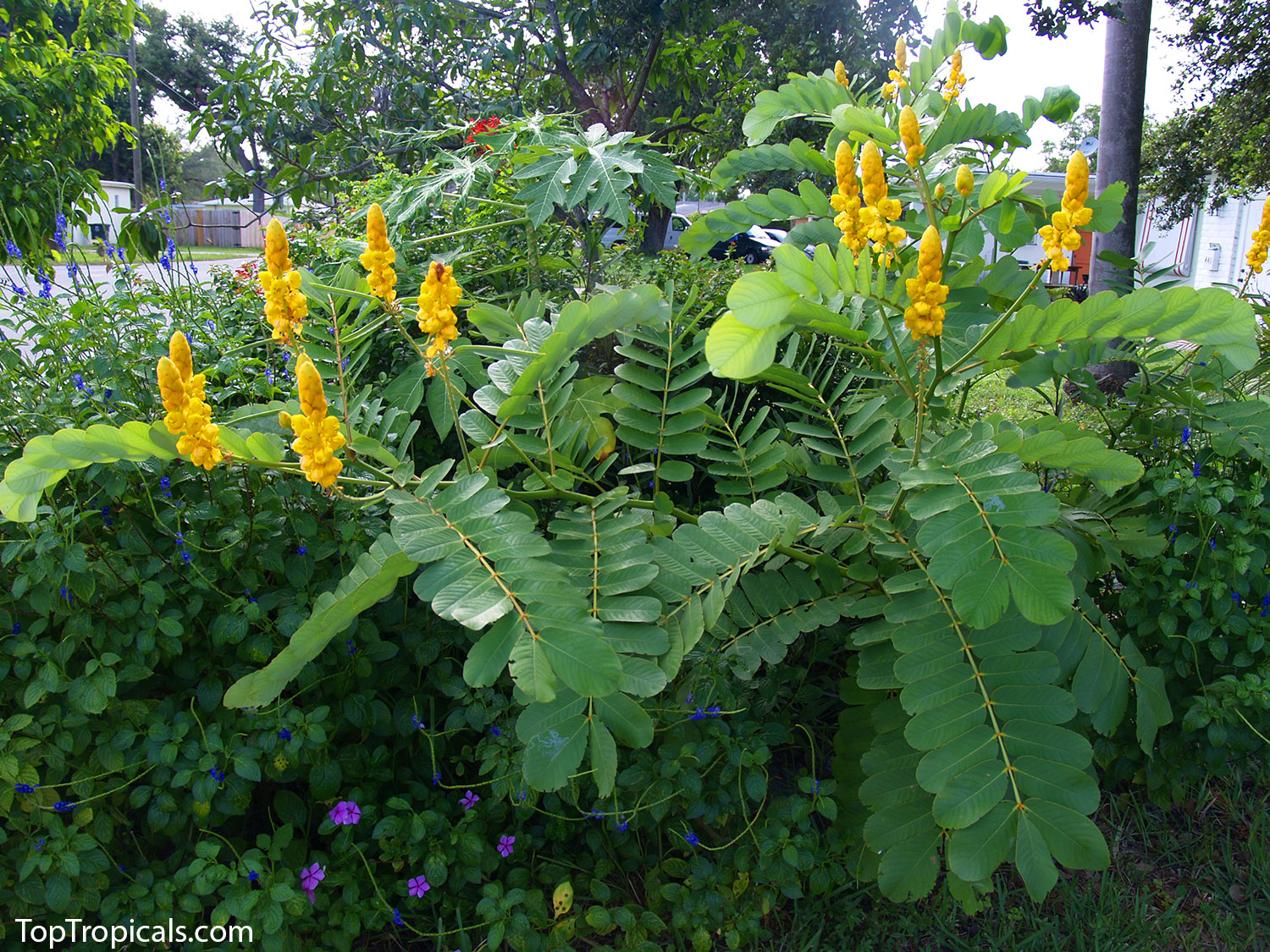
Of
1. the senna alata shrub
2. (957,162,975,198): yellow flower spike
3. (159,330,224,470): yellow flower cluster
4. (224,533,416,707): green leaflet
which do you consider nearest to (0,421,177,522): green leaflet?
the senna alata shrub

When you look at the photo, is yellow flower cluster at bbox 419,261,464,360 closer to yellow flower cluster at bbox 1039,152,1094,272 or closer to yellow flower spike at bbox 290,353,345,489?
yellow flower spike at bbox 290,353,345,489

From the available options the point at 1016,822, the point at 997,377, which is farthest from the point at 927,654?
the point at 997,377

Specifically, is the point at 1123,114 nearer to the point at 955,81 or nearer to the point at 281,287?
the point at 955,81

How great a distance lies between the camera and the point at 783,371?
6.22ft

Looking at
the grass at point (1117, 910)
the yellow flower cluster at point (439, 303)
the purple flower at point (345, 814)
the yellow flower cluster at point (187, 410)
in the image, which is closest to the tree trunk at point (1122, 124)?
the grass at point (1117, 910)

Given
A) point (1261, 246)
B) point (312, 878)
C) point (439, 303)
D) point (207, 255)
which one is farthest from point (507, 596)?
point (207, 255)

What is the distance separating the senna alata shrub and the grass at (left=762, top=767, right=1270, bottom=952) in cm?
19

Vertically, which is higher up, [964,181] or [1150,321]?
[964,181]

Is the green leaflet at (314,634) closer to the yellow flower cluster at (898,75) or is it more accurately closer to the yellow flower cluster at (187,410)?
the yellow flower cluster at (187,410)

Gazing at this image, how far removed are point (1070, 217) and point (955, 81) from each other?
2.78ft

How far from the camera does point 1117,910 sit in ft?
5.87

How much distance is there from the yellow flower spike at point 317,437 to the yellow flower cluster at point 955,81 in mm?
1675

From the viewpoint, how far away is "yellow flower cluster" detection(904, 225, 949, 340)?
1.34 metres

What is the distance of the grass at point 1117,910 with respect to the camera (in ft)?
5.70
